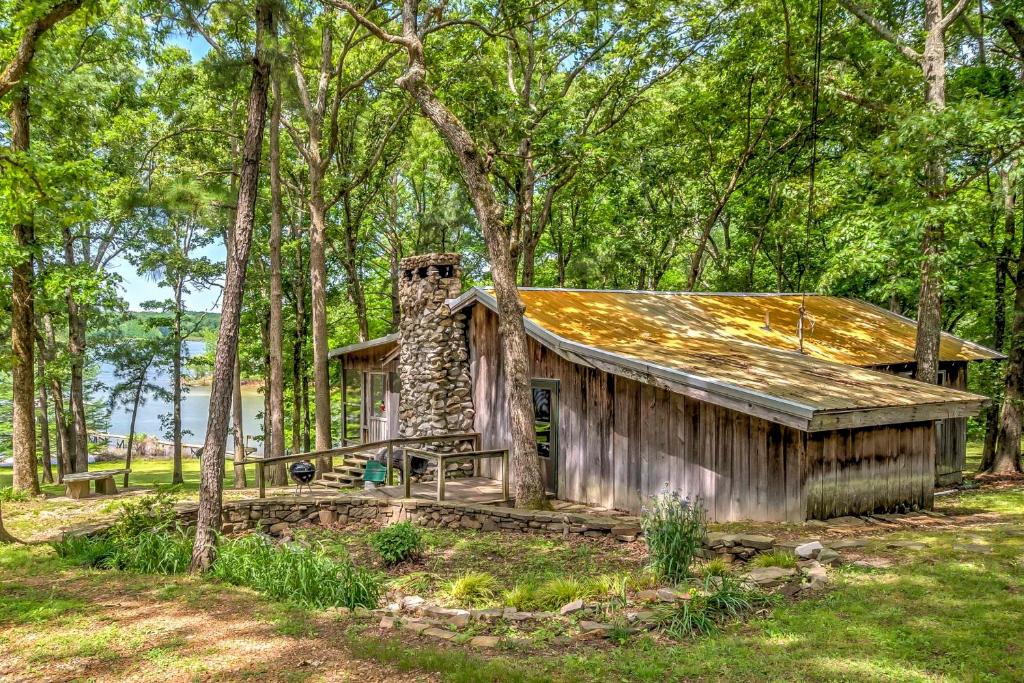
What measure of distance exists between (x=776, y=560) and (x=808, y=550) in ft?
1.35

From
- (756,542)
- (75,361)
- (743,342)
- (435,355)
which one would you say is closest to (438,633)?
(756,542)

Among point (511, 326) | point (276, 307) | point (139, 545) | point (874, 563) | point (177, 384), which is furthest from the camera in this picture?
point (177, 384)

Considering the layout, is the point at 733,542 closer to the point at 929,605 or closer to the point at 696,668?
the point at 929,605

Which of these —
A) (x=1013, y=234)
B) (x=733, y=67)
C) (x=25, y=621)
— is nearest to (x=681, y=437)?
(x=25, y=621)

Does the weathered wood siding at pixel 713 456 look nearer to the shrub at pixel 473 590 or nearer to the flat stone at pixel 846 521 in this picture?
the flat stone at pixel 846 521

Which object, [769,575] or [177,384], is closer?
[769,575]

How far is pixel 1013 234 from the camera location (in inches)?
572

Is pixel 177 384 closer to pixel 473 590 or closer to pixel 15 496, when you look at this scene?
pixel 15 496

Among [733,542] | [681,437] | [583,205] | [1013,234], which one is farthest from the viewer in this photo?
[583,205]

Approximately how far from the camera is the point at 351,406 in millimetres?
27234

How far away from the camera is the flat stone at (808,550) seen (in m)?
6.73

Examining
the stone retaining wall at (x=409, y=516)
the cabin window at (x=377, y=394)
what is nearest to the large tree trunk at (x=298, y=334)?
the cabin window at (x=377, y=394)

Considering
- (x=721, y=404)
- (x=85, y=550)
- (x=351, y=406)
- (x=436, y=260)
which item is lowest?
(x=351, y=406)

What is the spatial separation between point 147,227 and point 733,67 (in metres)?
17.9
